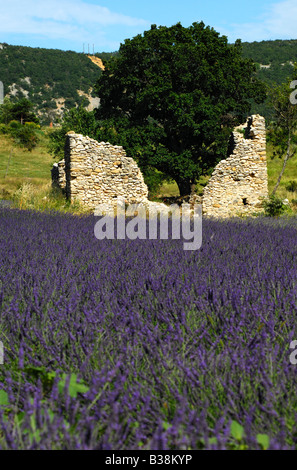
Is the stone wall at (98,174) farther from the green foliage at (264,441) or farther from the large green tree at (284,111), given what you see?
the green foliage at (264,441)

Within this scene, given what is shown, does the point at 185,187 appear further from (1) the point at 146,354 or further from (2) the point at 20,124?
(2) the point at 20,124

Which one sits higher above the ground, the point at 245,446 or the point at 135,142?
the point at 135,142

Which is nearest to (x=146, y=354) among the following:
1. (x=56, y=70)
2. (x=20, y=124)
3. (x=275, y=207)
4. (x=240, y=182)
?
(x=275, y=207)

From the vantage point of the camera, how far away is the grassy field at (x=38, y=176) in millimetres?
11023

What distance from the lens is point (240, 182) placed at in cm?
1326

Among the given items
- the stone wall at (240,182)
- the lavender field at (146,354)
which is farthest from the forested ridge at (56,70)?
the lavender field at (146,354)

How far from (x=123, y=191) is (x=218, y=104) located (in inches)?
211

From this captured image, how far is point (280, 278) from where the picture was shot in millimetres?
3002

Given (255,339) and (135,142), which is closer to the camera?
(255,339)

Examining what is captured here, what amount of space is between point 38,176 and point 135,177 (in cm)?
1221

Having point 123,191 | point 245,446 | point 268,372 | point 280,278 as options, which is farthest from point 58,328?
point 123,191

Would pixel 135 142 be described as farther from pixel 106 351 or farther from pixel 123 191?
pixel 106 351

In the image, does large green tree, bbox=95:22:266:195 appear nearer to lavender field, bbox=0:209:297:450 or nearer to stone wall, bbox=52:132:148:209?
stone wall, bbox=52:132:148:209

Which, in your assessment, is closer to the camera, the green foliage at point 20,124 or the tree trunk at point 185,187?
the tree trunk at point 185,187
